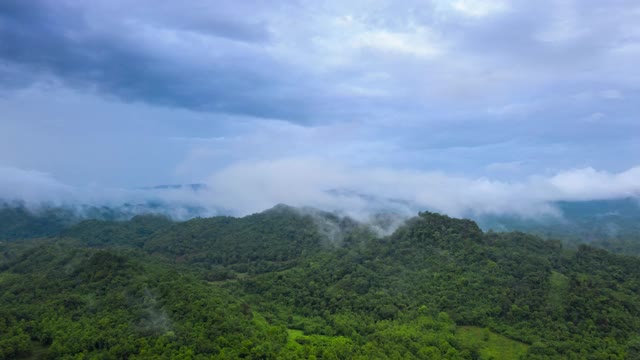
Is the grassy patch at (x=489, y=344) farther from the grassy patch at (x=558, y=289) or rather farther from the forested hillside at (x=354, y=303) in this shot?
the grassy patch at (x=558, y=289)

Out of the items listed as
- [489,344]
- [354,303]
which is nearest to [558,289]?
[489,344]

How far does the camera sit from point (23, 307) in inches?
2447

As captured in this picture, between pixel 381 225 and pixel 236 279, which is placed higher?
pixel 381 225

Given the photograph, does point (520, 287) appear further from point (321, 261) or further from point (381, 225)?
point (381, 225)

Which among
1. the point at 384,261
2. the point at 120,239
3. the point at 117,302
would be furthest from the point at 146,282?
the point at 120,239

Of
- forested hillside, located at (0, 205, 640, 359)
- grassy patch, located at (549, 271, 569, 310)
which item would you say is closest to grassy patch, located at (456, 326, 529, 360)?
forested hillside, located at (0, 205, 640, 359)

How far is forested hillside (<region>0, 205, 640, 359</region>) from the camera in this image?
5550cm

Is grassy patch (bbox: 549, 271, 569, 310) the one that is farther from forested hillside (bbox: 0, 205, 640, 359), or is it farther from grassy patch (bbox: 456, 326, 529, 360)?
grassy patch (bbox: 456, 326, 529, 360)

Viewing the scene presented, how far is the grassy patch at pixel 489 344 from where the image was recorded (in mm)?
62719

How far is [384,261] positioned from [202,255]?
51.8 meters

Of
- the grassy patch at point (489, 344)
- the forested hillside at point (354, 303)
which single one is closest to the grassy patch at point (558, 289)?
the forested hillside at point (354, 303)

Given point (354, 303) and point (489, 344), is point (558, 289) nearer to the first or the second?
point (489, 344)

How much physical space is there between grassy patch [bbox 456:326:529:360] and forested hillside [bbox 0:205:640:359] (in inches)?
6.7

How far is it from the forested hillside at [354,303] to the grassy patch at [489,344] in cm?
17
